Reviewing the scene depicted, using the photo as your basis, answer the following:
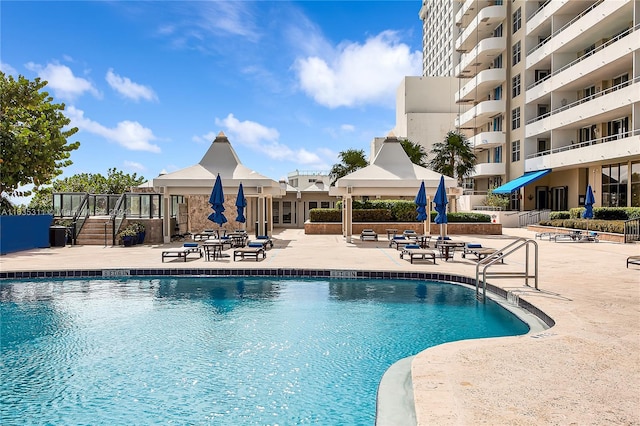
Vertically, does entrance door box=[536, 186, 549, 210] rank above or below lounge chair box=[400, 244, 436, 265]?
above

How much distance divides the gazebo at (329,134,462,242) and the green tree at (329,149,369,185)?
17.1 m

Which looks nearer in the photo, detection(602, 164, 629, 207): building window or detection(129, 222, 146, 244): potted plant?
detection(129, 222, 146, 244): potted plant

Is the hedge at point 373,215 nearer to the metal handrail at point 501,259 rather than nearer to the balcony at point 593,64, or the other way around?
the balcony at point 593,64

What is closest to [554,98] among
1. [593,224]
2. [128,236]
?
[593,224]

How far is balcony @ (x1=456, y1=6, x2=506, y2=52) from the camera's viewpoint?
42184mm

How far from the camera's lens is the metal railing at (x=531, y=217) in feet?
112

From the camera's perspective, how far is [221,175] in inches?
890

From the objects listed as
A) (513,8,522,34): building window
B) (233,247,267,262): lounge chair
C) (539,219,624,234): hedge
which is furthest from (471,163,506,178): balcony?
(233,247,267,262): lounge chair

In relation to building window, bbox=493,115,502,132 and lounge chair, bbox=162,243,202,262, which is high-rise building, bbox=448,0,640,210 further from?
lounge chair, bbox=162,243,202,262

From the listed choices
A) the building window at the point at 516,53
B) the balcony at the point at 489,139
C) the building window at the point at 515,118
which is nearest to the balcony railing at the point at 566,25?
the building window at the point at 516,53

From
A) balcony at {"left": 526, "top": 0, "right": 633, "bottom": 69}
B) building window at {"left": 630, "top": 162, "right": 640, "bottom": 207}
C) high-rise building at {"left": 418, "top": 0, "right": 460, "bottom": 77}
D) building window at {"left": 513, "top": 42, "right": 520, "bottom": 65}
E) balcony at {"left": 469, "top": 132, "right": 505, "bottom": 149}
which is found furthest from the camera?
high-rise building at {"left": 418, "top": 0, "right": 460, "bottom": 77}

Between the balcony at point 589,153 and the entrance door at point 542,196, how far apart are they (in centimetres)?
223

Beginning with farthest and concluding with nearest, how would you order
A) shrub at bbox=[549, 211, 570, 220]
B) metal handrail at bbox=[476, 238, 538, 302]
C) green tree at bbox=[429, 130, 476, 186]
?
green tree at bbox=[429, 130, 476, 186] < shrub at bbox=[549, 211, 570, 220] < metal handrail at bbox=[476, 238, 538, 302]

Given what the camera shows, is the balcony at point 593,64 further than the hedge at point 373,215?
No
